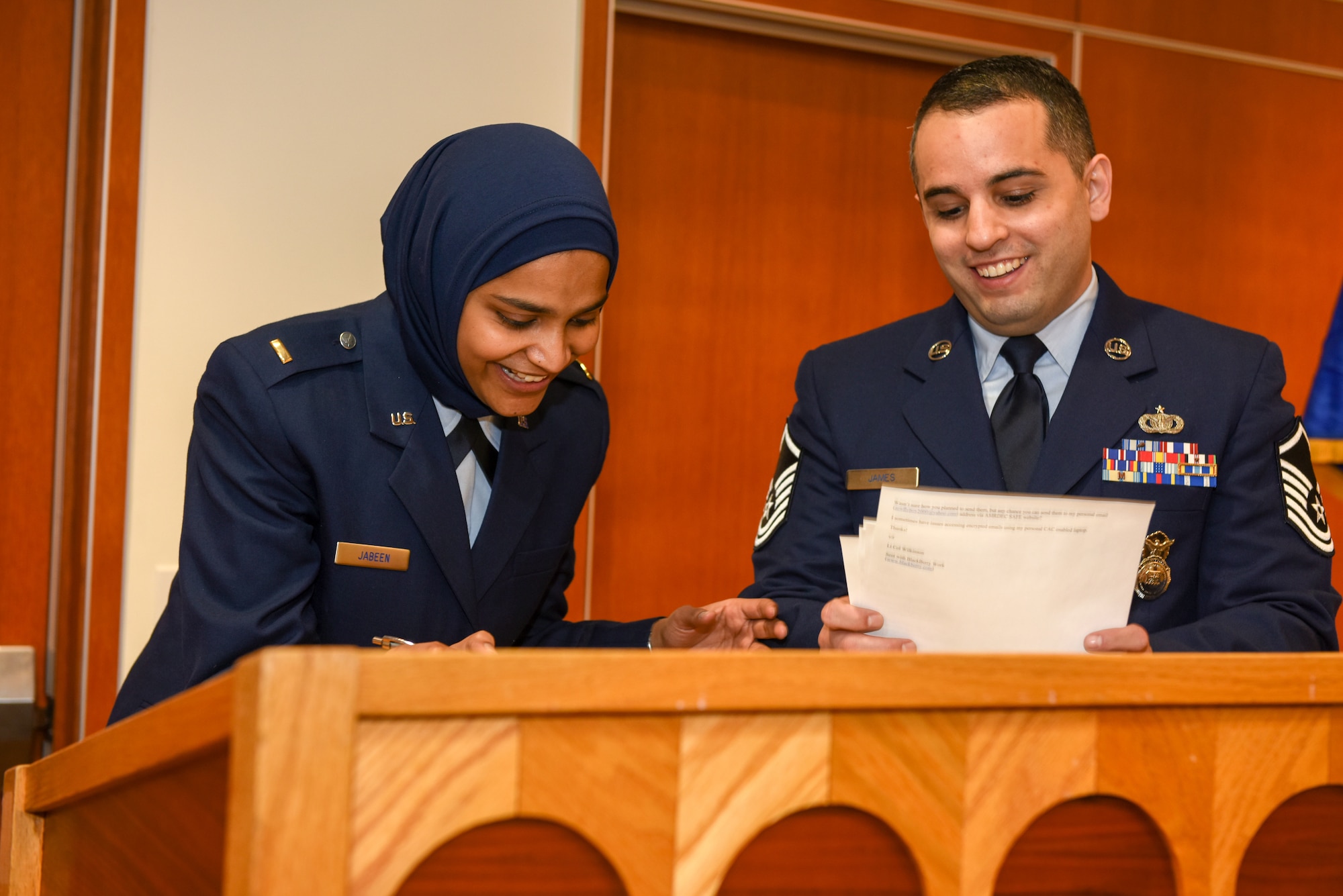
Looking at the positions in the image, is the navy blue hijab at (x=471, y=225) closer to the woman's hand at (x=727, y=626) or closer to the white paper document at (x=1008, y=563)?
the woman's hand at (x=727, y=626)

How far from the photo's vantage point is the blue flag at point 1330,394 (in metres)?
1.20

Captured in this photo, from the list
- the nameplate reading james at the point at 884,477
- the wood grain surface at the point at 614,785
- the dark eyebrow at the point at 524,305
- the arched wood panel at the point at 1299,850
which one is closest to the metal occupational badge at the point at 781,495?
the nameplate reading james at the point at 884,477

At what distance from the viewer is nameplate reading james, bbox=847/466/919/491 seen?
1.59 m

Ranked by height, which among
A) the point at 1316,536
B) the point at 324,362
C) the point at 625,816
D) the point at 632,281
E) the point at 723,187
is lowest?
the point at 625,816

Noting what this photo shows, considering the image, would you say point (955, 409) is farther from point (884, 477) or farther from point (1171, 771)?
point (1171, 771)

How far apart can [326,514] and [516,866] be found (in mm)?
863

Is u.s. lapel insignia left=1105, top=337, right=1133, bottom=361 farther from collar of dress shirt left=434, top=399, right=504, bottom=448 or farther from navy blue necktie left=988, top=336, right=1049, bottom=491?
collar of dress shirt left=434, top=399, right=504, bottom=448

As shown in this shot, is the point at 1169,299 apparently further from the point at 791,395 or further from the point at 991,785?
the point at 991,785

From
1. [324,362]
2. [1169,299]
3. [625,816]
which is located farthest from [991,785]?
[1169,299]

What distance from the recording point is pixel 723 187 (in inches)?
117

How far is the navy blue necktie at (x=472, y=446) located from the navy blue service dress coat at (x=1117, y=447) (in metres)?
0.40

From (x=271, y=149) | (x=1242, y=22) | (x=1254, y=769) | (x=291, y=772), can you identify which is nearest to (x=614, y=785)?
(x=291, y=772)

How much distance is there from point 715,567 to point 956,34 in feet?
4.74

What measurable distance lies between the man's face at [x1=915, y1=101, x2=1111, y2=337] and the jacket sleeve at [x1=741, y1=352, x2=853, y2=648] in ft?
0.94
